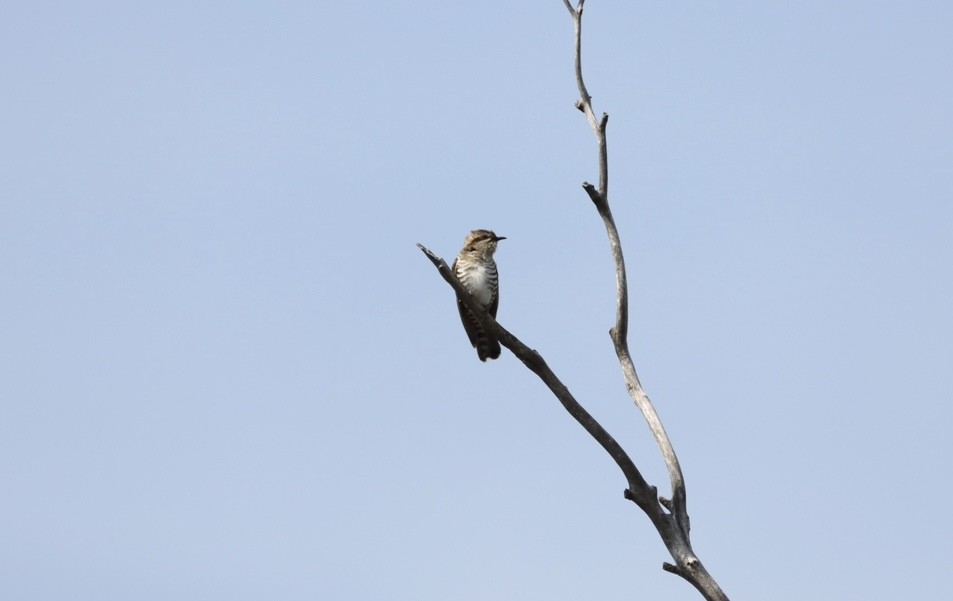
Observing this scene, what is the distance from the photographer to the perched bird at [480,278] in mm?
16344

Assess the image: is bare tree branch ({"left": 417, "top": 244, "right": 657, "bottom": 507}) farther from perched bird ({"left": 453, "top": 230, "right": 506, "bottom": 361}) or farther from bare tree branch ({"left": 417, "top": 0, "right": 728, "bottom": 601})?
perched bird ({"left": 453, "top": 230, "right": 506, "bottom": 361})

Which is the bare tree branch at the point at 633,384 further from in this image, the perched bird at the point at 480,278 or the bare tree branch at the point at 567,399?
the perched bird at the point at 480,278

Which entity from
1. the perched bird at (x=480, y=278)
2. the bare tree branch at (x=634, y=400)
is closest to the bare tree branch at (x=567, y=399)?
the bare tree branch at (x=634, y=400)

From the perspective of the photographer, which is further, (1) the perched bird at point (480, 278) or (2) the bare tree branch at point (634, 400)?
(1) the perched bird at point (480, 278)

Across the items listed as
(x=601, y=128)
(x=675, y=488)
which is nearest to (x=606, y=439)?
(x=675, y=488)

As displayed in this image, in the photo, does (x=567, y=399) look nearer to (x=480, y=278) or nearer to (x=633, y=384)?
(x=633, y=384)

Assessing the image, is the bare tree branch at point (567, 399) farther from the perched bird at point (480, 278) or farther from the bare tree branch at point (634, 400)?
the perched bird at point (480, 278)

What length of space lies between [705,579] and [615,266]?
259 cm

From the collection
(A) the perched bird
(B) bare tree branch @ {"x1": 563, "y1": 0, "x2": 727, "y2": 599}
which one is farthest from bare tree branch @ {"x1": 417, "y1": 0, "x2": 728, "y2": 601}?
(A) the perched bird

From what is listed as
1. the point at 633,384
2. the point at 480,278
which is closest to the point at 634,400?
the point at 633,384

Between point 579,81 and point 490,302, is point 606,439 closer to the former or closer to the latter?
point 579,81

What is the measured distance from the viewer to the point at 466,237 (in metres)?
16.9

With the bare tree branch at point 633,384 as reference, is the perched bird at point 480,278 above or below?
above

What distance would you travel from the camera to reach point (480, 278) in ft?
53.7
